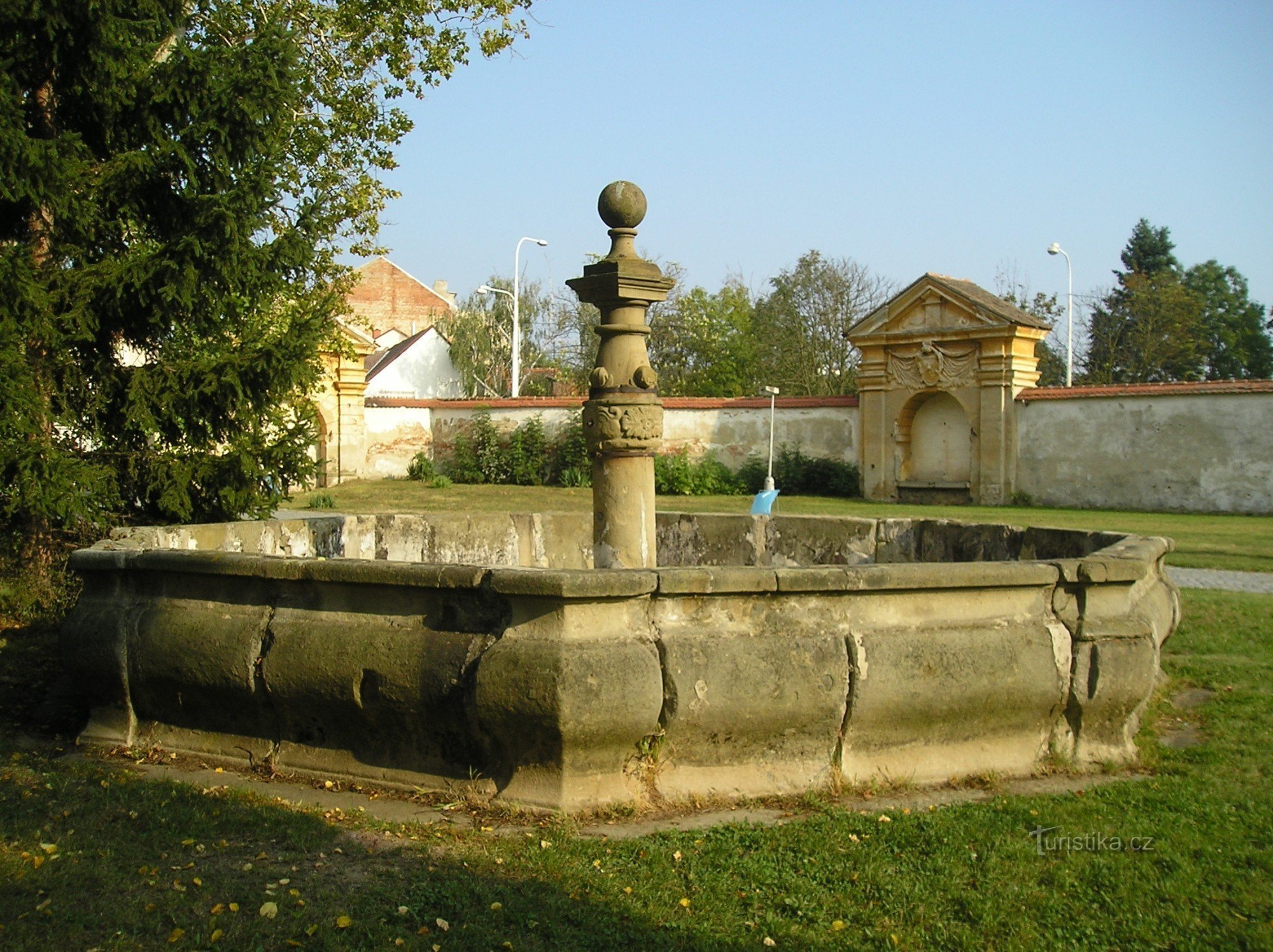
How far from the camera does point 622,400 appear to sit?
616cm

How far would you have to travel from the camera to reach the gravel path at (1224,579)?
11.6m

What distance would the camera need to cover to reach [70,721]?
5.90 metres

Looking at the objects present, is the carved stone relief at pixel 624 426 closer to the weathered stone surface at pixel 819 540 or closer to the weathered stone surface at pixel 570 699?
the weathered stone surface at pixel 570 699

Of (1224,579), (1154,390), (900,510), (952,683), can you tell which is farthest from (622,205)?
(1154,390)

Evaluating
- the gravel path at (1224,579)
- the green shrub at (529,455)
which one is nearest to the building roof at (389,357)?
the green shrub at (529,455)

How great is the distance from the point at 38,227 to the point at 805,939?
23.0 ft

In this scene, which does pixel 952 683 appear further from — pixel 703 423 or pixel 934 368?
pixel 703 423

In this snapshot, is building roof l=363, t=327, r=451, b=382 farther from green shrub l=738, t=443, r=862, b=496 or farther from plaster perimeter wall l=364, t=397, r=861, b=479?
green shrub l=738, t=443, r=862, b=496

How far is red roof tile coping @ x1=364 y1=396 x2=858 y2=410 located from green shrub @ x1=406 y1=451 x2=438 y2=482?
4.30 ft

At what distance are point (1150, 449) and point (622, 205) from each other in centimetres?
1852

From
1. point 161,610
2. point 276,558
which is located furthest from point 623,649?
point 161,610

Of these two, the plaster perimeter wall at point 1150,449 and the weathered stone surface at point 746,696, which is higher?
the plaster perimeter wall at point 1150,449

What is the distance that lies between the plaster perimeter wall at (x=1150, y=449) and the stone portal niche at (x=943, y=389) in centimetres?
58

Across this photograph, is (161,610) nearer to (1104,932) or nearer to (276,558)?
(276,558)
